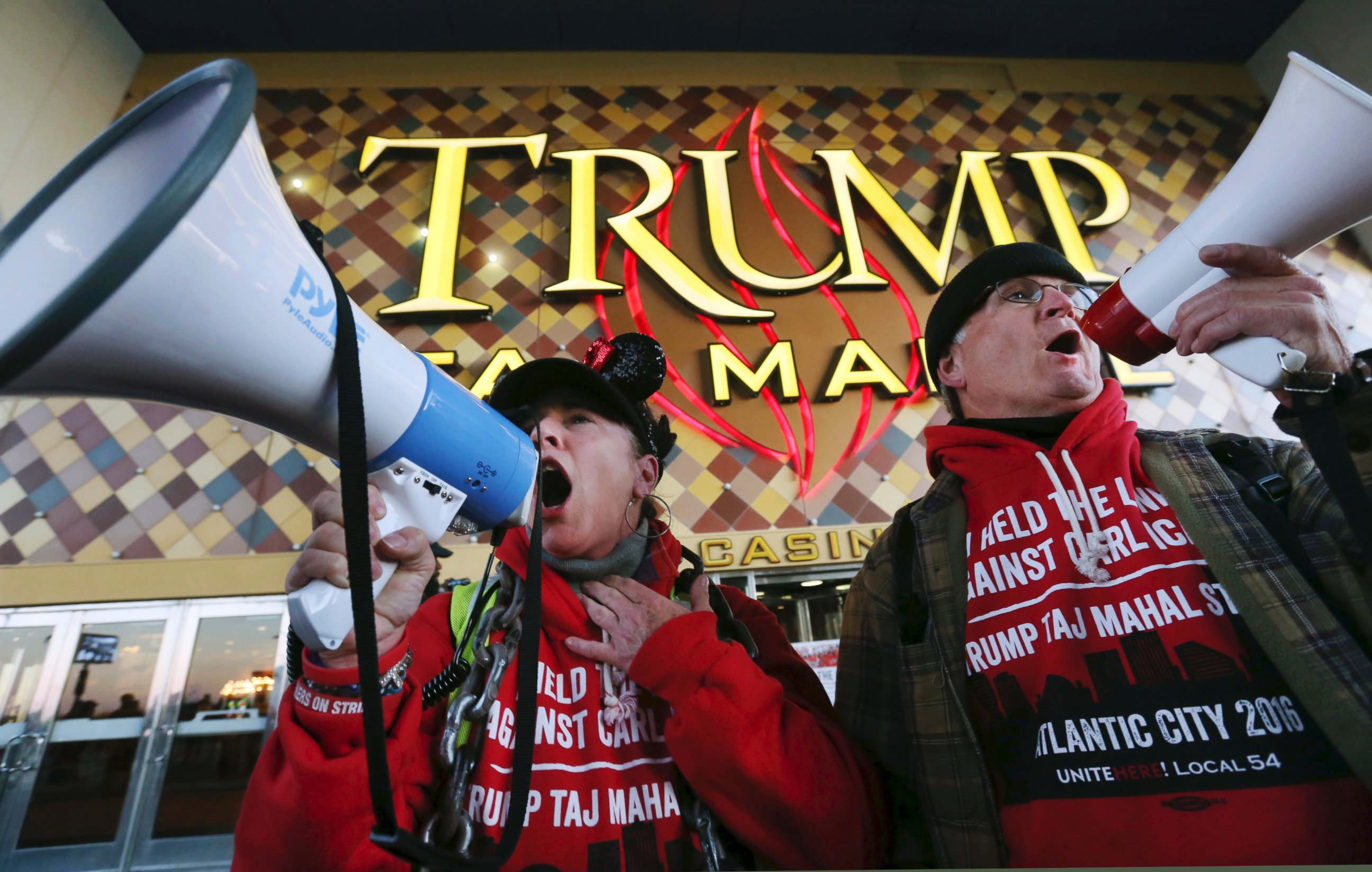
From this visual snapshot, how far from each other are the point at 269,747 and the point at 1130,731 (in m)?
1.20

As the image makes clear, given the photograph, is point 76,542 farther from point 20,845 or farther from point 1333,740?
point 1333,740

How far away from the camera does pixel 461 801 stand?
2.83ft

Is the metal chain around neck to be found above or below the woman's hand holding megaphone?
below

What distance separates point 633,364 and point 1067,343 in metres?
0.91

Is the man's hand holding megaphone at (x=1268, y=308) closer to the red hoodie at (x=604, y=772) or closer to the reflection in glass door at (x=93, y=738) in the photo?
the red hoodie at (x=604, y=772)

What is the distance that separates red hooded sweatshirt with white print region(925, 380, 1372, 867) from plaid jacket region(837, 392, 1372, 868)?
4 centimetres

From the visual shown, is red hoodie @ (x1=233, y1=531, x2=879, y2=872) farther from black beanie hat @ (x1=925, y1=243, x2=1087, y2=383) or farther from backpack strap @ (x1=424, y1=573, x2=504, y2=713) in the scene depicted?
black beanie hat @ (x1=925, y1=243, x2=1087, y2=383)

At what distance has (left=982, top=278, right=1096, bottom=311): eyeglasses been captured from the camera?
4.00ft

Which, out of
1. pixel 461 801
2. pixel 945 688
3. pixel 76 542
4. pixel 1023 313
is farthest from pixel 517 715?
pixel 76 542

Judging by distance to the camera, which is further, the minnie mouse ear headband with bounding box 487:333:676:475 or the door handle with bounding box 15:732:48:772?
the door handle with bounding box 15:732:48:772

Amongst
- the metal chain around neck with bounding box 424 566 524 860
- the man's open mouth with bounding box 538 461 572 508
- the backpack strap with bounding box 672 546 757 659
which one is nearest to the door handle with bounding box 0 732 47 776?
the metal chain around neck with bounding box 424 566 524 860

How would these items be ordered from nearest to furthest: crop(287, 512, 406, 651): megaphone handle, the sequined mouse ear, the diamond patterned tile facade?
1. crop(287, 512, 406, 651): megaphone handle
2. the sequined mouse ear
3. the diamond patterned tile facade

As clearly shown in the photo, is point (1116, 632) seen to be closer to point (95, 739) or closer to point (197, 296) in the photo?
point (197, 296)

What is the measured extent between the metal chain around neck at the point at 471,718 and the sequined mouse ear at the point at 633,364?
55 cm
